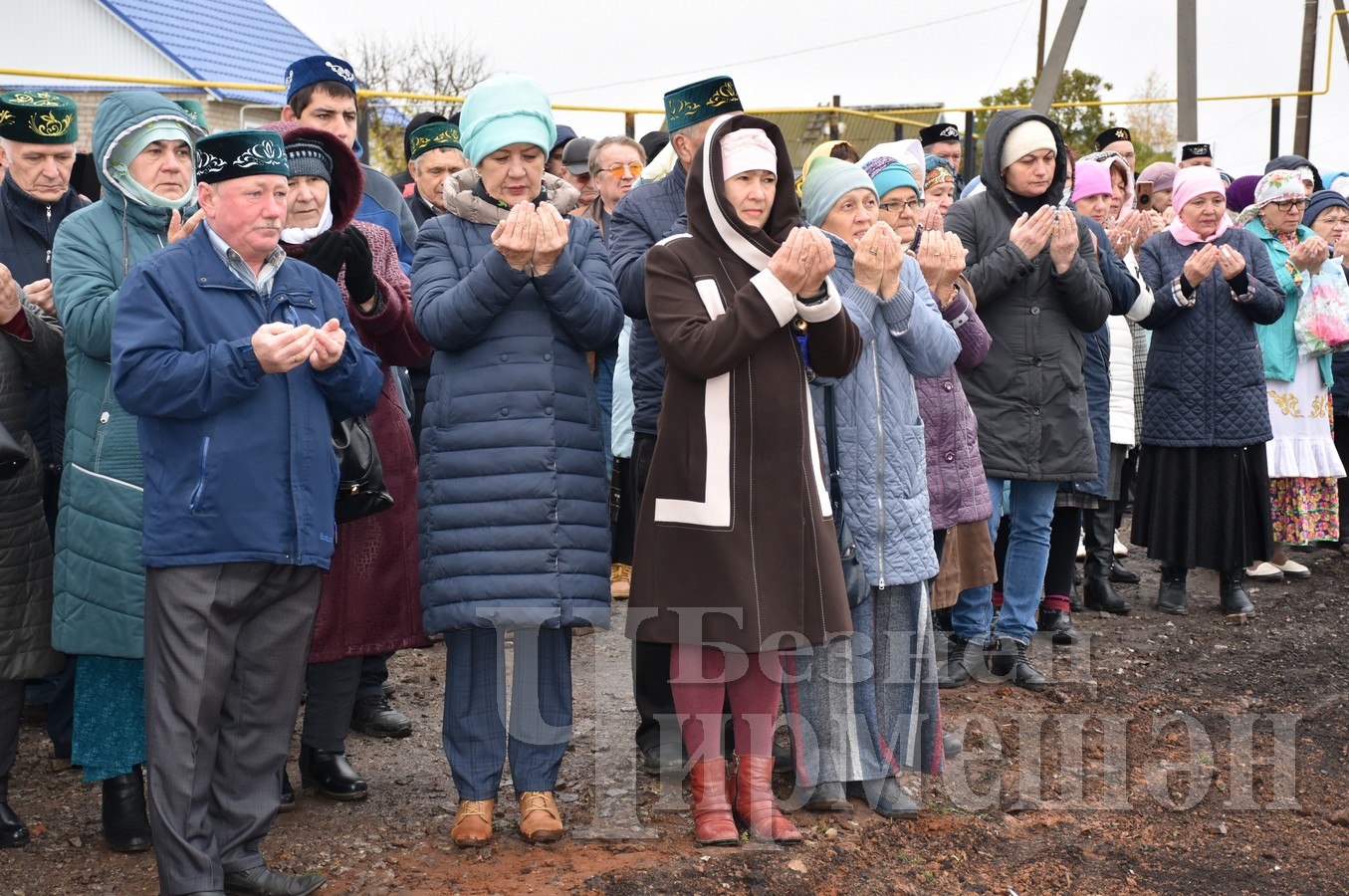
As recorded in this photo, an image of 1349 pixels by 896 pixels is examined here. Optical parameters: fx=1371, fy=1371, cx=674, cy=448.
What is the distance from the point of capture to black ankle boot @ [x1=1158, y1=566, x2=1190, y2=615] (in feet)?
24.5

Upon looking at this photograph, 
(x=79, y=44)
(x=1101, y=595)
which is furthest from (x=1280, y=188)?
(x=79, y=44)

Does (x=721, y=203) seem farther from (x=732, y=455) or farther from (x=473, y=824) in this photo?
(x=473, y=824)

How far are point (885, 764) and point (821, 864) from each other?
0.60 metres

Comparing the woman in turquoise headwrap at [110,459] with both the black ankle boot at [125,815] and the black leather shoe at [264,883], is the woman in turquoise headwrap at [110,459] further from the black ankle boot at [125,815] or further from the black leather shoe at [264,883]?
the black leather shoe at [264,883]

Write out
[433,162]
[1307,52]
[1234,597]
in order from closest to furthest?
[433,162], [1234,597], [1307,52]

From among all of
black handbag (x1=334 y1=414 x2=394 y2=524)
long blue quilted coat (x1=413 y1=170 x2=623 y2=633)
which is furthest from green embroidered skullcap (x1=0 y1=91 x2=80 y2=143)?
black handbag (x1=334 y1=414 x2=394 y2=524)

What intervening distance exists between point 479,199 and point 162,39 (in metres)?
27.3

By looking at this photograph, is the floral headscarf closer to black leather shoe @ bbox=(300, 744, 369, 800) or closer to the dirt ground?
the dirt ground

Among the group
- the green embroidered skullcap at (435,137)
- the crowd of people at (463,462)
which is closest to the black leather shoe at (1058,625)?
the crowd of people at (463,462)

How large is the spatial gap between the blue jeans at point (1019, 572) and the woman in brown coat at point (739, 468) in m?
2.04

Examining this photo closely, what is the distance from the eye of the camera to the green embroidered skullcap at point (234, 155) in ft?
11.4

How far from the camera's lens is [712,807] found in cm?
402

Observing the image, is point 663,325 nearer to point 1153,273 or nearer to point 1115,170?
point 1153,273

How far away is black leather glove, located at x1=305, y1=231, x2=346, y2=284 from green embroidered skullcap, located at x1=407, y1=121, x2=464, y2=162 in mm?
2992
